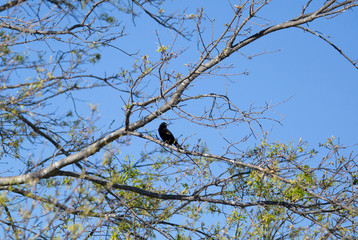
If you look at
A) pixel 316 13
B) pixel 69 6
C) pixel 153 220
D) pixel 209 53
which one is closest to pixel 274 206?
pixel 153 220

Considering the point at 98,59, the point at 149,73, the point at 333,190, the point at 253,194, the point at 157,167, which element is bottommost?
the point at 333,190

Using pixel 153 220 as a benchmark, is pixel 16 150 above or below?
above

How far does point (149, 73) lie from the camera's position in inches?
232

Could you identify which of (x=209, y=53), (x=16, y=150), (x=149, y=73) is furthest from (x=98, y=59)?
(x=16, y=150)

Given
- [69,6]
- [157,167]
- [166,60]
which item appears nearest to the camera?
[166,60]

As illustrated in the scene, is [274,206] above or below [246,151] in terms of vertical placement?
below

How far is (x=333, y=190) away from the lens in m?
5.79

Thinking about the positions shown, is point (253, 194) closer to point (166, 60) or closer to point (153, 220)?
point (153, 220)

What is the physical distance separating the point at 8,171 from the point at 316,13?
518 centimetres

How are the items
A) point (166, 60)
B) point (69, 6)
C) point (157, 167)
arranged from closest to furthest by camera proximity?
point (166, 60), point (69, 6), point (157, 167)

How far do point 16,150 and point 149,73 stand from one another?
9.02ft

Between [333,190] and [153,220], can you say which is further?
[153,220]

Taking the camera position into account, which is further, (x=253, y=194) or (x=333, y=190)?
(x=253, y=194)

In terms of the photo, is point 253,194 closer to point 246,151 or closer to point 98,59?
point 246,151
